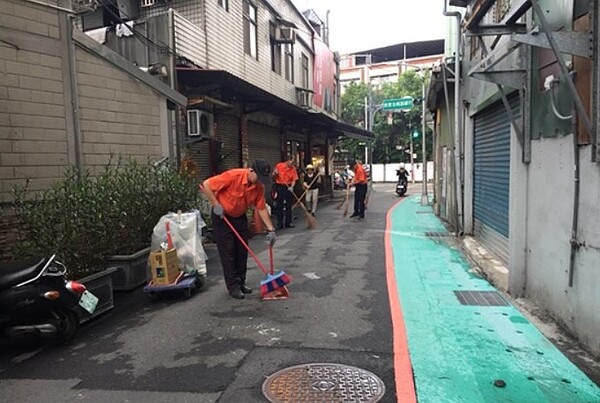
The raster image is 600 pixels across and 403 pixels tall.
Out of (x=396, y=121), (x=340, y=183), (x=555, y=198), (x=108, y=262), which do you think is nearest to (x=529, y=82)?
(x=555, y=198)

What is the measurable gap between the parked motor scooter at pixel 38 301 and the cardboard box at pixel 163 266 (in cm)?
104

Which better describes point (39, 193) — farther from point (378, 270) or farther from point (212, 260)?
point (378, 270)

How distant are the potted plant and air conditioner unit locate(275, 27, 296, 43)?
11.3 m

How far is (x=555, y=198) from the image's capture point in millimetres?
4488

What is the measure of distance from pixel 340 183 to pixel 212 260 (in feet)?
71.3

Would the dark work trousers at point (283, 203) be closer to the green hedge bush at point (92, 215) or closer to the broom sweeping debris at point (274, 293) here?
the green hedge bush at point (92, 215)

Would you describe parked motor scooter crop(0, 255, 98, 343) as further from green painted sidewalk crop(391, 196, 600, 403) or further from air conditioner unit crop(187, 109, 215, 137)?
air conditioner unit crop(187, 109, 215, 137)

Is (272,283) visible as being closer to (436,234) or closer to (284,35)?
(436,234)

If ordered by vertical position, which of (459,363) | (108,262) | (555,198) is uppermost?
(555,198)

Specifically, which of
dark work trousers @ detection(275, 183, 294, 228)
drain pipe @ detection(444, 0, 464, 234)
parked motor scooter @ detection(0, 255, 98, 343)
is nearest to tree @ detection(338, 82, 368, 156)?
dark work trousers @ detection(275, 183, 294, 228)

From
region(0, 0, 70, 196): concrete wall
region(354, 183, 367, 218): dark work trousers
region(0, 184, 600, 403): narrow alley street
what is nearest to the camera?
region(0, 184, 600, 403): narrow alley street

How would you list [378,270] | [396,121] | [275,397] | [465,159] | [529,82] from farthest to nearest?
[396,121] < [465,159] < [378,270] < [529,82] < [275,397]

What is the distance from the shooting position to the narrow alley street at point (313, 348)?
131 inches

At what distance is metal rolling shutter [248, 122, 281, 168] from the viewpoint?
1484 cm
